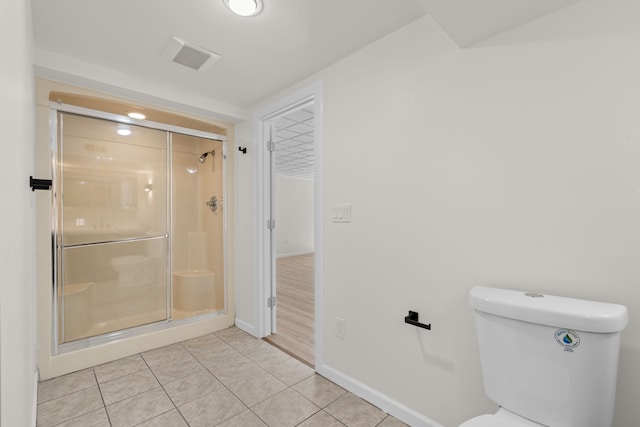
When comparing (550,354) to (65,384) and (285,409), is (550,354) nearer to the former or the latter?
(285,409)

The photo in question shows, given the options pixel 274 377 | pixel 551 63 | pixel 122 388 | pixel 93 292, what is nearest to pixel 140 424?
pixel 122 388

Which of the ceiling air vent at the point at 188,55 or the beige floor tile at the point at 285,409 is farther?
the ceiling air vent at the point at 188,55

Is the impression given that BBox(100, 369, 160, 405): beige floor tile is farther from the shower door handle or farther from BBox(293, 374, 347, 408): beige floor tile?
the shower door handle

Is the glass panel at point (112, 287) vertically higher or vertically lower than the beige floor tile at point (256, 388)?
higher

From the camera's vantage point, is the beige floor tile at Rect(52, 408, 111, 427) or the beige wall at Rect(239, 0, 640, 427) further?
the beige floor tile at Rect(52, 408, 111, 427)

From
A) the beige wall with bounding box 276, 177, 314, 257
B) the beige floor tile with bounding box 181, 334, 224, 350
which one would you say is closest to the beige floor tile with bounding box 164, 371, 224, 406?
the beige floor tile with bounding box 181, 334, 224, 350

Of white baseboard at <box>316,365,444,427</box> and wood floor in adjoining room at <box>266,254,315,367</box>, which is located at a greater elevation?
white baseboard at <box>316,365,444,427</box>

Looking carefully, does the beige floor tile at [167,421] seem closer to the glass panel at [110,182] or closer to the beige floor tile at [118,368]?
the beige floor tile at [118,368]

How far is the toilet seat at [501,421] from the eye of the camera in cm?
106

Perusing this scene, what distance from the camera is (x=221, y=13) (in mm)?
1562

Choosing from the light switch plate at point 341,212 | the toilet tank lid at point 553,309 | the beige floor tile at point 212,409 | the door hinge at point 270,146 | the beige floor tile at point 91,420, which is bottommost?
the beige floor tile at point 212,409

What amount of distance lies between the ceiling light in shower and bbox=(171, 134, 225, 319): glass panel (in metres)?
0.40

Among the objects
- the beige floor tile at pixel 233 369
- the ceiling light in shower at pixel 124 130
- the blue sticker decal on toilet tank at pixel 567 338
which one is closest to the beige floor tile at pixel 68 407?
the beige floor tile at pixel 233 369

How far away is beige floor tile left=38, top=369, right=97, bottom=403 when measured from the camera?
191 cm
